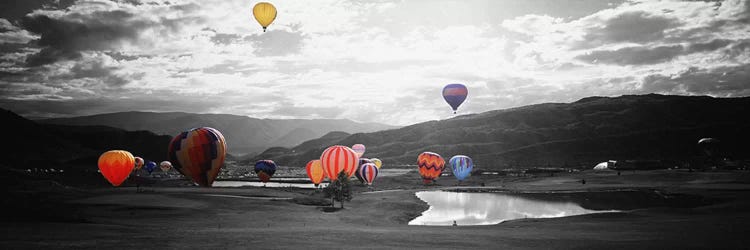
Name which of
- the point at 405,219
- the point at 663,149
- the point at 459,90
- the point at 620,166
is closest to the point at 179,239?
the point at 405,219

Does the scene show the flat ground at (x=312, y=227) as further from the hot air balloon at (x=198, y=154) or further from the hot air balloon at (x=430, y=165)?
the hot air balloon at (x=430, y=165)

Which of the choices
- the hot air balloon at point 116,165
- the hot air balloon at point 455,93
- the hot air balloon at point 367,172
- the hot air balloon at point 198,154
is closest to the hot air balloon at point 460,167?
the hot air balloon at point 455,93

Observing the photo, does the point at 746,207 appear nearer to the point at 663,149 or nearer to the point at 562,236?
the point at 562,236

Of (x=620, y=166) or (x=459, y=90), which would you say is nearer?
(x=459, y=90)

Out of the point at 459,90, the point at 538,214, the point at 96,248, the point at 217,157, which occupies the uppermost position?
the point at 459,90

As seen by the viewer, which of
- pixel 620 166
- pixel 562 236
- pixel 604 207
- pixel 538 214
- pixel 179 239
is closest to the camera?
pixel 179 239

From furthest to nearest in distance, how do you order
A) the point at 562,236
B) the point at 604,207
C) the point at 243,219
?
the point at 604,207 < the point at 243,219 < the point at 562,236

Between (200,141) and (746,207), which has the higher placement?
(200,141)
